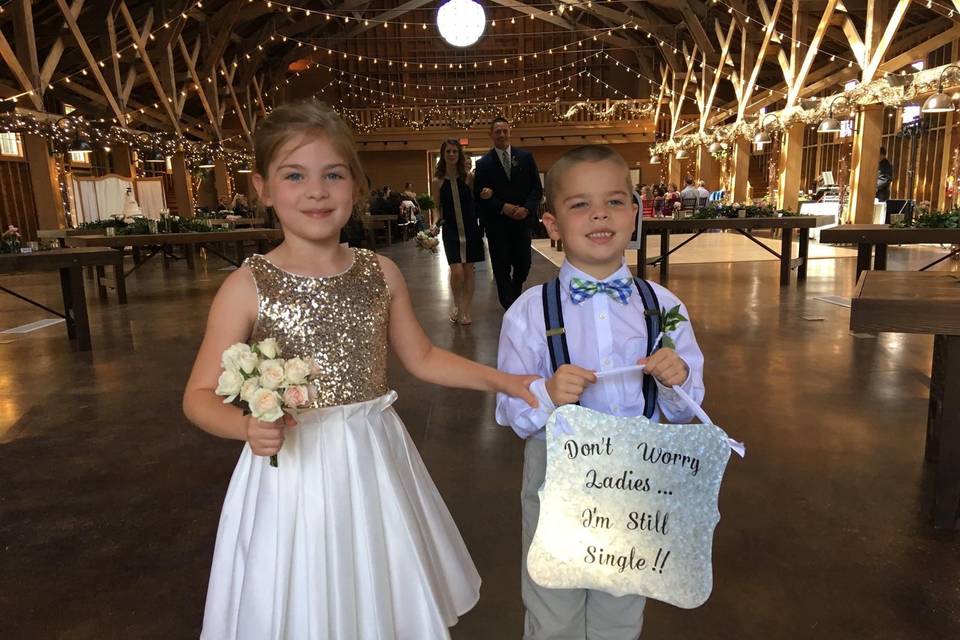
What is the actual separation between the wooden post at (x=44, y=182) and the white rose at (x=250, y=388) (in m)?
12.8

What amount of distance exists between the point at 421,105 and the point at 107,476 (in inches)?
851

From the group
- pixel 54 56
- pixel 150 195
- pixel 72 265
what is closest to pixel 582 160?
pixel 72 265

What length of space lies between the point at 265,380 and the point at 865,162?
44.8 feet

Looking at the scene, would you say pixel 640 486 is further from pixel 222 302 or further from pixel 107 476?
pixel 107 476

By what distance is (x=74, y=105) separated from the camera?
14875mm

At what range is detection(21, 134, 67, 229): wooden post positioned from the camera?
1156cm

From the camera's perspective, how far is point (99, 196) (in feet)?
45.1

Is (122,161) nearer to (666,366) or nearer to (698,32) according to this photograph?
(698,32)

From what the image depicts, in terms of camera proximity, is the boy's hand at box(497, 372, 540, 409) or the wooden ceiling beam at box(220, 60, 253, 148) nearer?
the boy's hand at box(497, 372, 540, 409)

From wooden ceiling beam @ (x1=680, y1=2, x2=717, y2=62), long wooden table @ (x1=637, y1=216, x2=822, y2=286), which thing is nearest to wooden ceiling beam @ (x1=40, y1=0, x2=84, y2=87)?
long wooden table @ (x1=637, y1=216, x2=822, y2=286)

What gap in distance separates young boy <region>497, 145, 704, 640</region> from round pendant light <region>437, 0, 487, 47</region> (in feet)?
60.7

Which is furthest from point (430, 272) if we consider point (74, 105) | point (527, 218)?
point (74, 105)

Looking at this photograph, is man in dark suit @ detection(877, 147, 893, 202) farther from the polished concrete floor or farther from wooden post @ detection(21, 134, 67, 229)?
wooden post @ detection(21, 134, 67, 229)

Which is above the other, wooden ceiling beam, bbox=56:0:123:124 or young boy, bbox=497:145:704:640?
wooden ceiling beam, bbox=56:0:123:124
